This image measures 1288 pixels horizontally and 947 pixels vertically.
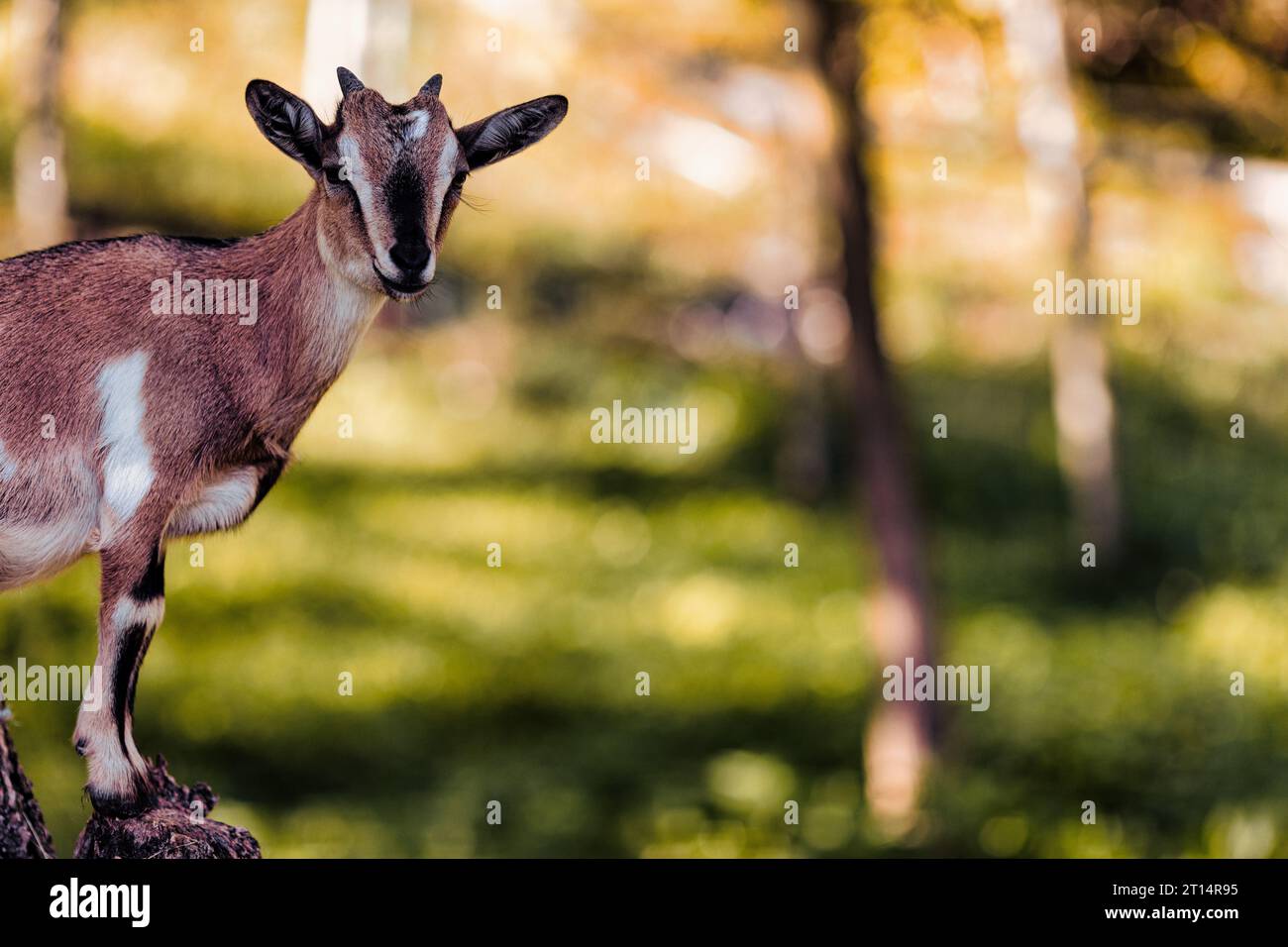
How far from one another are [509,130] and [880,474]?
1247 centimetres

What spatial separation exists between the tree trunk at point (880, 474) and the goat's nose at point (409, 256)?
11.2 meters

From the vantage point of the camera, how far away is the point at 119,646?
84.6 inches

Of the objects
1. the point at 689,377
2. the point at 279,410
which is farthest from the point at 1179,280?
the point at 279,410

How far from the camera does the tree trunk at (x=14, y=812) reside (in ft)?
10.3

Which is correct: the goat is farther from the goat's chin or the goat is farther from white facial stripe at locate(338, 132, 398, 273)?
the goat's chin

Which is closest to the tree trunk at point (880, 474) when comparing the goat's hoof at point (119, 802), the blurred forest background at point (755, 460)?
the blurred forest background at point (755, 460)

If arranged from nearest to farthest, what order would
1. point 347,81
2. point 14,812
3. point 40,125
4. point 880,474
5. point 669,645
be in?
point 347,81 → point 14,812 → point 40,125 → point 880,474 → point 669,645

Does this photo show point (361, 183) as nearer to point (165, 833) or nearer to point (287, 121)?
point (287, 121)

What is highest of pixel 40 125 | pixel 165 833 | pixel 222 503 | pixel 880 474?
pixel 40 125

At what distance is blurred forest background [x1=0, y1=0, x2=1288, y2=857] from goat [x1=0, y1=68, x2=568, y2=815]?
0.71 m

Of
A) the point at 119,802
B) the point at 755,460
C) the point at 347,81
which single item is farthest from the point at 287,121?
the point at 755,460

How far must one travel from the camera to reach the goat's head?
74.9 inches

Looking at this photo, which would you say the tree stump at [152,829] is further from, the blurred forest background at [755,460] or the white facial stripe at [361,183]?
the blurred forest background at [755,460]
